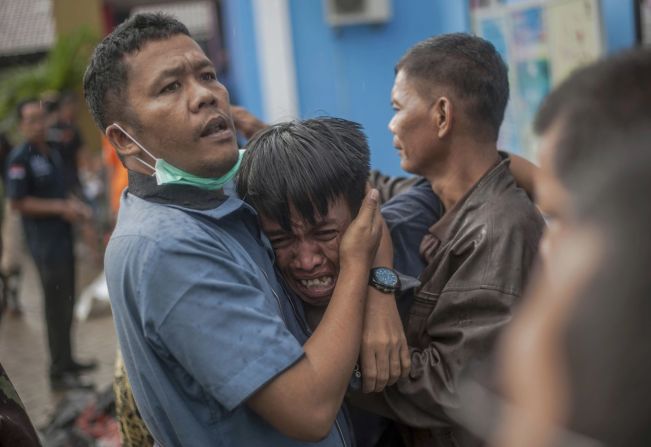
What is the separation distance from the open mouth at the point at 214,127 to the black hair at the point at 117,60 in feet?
0.65

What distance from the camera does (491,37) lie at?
4844 mm

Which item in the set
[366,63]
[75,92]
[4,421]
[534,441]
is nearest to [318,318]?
[4,421]

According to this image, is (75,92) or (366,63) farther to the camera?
(75,92)

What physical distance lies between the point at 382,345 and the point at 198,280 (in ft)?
1.65

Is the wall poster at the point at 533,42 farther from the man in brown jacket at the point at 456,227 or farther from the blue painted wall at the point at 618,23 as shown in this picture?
the man in brown jacket at the point at 456,227

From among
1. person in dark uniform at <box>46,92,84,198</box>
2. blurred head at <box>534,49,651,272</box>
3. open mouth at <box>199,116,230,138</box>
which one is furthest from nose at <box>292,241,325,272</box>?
person in dark uniform at <box>46,92,84,198</box>

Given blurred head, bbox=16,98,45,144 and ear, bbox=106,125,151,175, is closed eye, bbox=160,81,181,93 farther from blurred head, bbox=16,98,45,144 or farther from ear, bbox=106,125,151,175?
blurred head, bbox=16,98,45,144

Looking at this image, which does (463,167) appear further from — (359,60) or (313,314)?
(359,60)

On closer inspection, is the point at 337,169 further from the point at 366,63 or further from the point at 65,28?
the point at 65,28

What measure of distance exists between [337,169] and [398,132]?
404mm

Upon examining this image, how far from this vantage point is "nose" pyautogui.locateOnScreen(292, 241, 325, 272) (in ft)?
6.48

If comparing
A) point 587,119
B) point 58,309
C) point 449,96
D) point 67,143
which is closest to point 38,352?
point 58,309

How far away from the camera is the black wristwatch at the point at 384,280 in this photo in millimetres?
1956

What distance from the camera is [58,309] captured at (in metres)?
6.13
